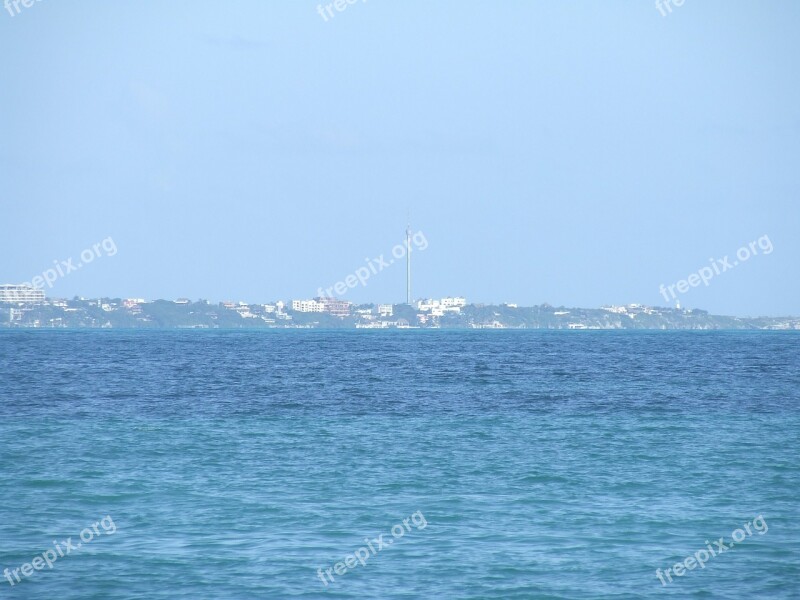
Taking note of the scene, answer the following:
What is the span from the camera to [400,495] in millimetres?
29266

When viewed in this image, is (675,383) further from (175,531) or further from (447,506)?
(175,531)

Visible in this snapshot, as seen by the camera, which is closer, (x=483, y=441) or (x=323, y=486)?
(x=323, y=486)

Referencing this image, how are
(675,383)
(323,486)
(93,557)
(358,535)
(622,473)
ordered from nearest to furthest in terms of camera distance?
(93,557) → (358,535) → (323,486) → (622,473) → (675,383)

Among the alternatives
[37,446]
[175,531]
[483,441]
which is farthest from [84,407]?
[175,531]

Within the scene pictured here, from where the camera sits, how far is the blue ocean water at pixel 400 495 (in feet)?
69.1

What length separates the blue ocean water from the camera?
21.0 metres

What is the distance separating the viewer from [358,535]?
24.3 m

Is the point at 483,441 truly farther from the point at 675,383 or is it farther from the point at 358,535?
the point at 675,383

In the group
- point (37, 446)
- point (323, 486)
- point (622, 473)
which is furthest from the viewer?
point (37, 446)

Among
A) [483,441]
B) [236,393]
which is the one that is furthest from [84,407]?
[483,441]

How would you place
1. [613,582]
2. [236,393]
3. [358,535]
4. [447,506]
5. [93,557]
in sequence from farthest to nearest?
[236,393] → [447,506] → [358,535] → [93,557] → [613,582]

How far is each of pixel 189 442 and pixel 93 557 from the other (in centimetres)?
1849

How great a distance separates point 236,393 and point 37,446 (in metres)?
27.6

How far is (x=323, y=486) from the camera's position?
30.6 meters
